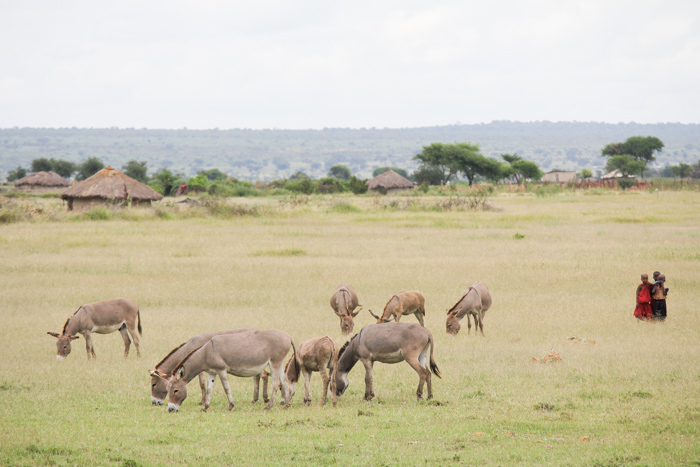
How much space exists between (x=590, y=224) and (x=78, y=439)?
1282 inches

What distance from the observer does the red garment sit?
14750 millimetres

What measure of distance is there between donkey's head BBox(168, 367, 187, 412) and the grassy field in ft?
0.80

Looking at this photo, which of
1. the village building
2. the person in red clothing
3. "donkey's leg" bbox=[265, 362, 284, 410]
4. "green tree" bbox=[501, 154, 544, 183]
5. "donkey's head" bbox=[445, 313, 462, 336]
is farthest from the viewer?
the village building

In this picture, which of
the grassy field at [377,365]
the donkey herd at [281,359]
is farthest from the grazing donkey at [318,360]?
the grassy field at [377,365]

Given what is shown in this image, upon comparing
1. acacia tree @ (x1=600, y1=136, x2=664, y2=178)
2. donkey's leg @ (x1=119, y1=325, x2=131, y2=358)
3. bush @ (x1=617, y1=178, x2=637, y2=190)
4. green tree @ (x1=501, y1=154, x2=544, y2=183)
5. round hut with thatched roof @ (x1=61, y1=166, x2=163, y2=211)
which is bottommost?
donkey's leg @ (x1=119, y1=325, x2=131, y2=358)

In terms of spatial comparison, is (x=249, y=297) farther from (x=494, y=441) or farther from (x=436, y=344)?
(x=494, y=441)

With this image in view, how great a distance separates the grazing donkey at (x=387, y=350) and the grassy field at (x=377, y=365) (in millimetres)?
341

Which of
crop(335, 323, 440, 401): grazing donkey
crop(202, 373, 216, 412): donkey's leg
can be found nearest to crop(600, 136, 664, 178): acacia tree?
crop(335, 323, 440, 401): grazing donkey

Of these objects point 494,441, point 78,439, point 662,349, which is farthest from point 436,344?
point 78,439

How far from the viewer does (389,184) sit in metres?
73.2

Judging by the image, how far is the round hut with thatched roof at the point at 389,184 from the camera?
73.2 meters

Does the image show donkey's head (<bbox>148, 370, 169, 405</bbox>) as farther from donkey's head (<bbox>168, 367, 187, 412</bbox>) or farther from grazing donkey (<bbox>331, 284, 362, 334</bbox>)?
grazing donkey (<bbox>331, 284, 362, 334</bbox>)

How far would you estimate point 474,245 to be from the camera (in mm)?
27969

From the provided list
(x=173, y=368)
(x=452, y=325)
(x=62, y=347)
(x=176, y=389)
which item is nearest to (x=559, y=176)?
(x=452, y=325)
